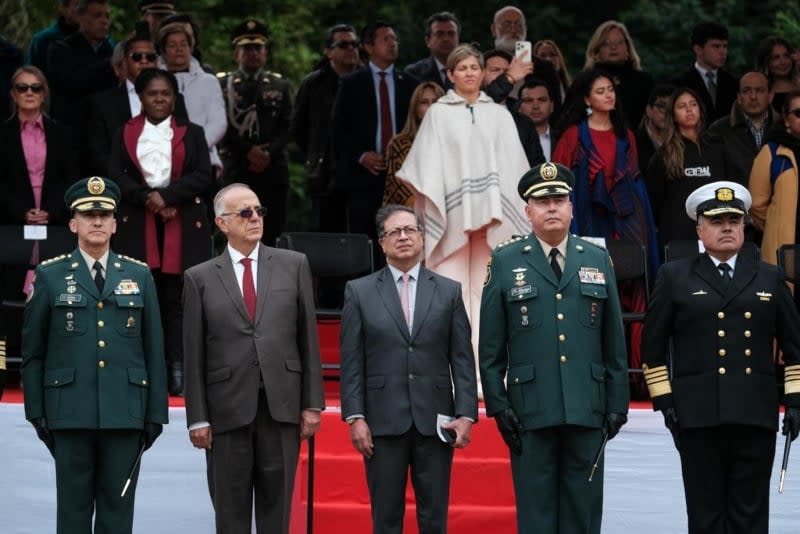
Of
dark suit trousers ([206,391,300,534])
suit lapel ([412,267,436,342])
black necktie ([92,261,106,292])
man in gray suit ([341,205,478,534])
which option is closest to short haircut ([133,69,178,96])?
black necktie ([92,261,106,292])

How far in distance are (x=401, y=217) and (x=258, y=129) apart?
5253mm

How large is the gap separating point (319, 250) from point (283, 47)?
46.6 feet

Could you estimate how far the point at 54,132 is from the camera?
1372cm

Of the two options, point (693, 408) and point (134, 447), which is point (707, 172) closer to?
point (693, 408)

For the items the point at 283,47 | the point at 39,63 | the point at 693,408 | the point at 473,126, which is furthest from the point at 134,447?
the point at 283,47

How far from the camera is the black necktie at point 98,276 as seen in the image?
10.3m

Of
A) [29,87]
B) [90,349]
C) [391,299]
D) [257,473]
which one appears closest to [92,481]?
[90,349]

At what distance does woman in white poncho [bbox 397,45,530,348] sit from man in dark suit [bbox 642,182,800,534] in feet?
9.07

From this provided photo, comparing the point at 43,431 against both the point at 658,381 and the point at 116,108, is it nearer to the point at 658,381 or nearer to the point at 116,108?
the point at 658,381

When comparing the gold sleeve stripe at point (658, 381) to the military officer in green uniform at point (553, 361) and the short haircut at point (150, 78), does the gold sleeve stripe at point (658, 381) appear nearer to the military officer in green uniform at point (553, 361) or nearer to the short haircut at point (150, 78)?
the military officer in green uniform at point (553, 361)

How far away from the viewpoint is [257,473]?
10117mm

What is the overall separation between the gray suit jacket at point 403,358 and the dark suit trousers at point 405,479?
0.09 meters

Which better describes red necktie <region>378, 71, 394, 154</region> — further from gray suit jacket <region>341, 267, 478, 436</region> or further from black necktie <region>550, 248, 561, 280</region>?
black necktie <region>550, 248, 561, 280</region>

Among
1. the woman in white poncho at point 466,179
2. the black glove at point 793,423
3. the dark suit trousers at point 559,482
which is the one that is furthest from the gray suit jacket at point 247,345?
the woman in white poncho at point 466,179
